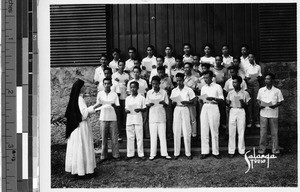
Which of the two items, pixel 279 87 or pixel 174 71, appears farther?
pixel 174 71

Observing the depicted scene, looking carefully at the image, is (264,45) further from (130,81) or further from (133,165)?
(133,165)

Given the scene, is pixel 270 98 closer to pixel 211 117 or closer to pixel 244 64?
pixel 244 64

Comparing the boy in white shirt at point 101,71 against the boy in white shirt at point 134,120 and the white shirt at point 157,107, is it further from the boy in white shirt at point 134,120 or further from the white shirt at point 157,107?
the white shirt at point 157,107

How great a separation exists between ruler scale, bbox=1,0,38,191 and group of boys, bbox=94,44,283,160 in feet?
1.65

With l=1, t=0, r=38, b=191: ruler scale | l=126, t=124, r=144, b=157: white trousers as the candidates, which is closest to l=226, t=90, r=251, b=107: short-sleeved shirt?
l=126, t=124, r=144, b=157: white trousers

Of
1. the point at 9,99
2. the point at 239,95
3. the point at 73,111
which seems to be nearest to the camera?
the point at 9,99

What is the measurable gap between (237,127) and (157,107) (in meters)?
0.59

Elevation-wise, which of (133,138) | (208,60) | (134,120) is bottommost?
(133,138)

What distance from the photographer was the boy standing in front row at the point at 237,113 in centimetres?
331

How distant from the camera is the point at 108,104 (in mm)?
3332

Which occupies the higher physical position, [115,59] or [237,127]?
[115,59]

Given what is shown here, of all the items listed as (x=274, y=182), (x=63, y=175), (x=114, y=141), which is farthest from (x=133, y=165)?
(x=274, y=182)

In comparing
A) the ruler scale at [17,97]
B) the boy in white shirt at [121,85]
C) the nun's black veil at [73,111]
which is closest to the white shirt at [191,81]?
the boy in white shirt at [121,85]

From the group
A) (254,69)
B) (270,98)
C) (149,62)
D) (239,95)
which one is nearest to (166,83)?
(149,62)
